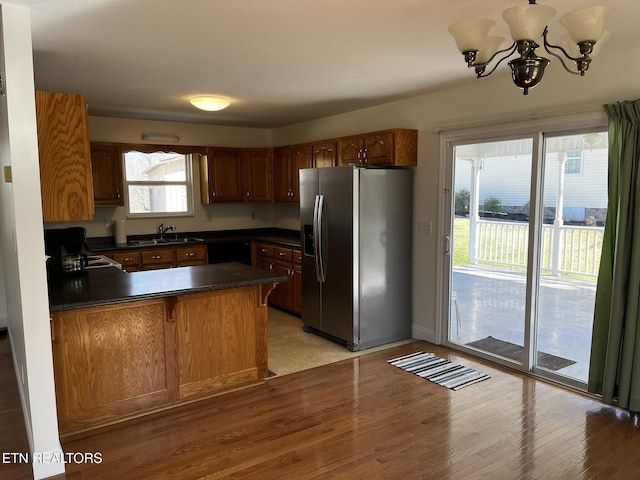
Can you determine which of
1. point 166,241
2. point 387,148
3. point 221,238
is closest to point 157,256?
point 166,241

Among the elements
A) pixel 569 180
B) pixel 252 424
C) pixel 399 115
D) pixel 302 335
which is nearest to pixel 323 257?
pixel 302 335

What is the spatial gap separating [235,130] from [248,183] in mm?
807

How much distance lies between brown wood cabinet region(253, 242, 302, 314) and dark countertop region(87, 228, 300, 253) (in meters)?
0.10

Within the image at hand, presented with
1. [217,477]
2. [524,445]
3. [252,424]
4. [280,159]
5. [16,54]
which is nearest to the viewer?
[16,54]

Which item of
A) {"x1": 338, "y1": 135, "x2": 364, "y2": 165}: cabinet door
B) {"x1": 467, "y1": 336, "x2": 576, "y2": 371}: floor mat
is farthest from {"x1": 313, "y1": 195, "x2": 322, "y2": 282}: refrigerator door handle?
{"x1": 467, "y1": 336, "x2": 576, "y2": 371}: floor mat

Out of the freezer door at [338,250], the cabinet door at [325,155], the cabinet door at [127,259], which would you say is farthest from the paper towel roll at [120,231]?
the freezer door at [338,250]

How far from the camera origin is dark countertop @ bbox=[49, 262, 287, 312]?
2.90 metres

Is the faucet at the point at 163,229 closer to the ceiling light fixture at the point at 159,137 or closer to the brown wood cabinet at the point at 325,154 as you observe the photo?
the ceiling light fixture at the point at 159,137

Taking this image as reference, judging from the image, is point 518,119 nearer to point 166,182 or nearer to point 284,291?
point 284,291

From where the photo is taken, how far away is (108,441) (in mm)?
2889

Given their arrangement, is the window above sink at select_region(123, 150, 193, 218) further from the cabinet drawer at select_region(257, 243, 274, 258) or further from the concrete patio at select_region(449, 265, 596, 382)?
the concrete patio at select_region(449, 265, 596, 382)

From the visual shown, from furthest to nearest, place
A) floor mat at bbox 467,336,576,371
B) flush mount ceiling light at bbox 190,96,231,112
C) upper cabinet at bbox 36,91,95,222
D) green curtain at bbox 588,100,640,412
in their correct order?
flush mount ceiling light at bbox 190,96,231,112 → floor mat at bbox 467,336,576,371 → green curtain at bbox 588,100,640,412 → upper cabinet at bbox 36,91,95,222

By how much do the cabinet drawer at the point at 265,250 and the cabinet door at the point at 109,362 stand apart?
2.78 meters

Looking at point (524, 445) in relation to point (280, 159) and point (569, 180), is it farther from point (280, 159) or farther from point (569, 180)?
point (280, 159)
